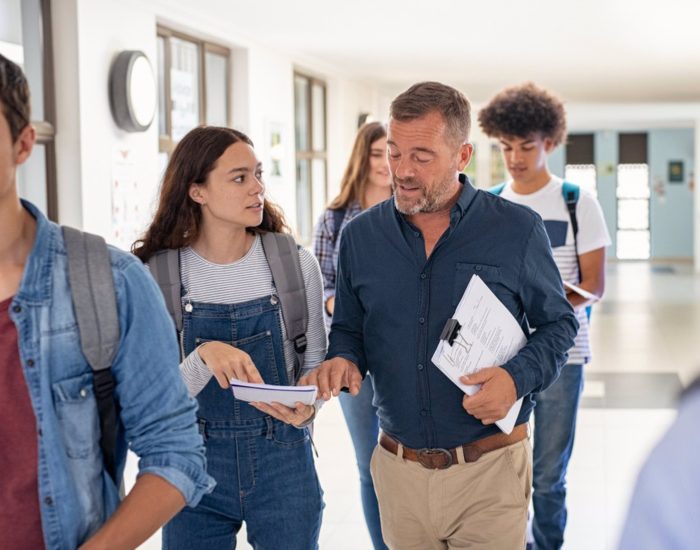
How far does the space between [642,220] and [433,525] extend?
2311 cm

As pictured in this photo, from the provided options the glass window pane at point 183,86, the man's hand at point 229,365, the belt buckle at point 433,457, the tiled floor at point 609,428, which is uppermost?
the glass window pane at point 183,86

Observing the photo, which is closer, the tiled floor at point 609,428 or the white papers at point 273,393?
the white papers at point 273,393

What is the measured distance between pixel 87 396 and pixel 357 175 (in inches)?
95.6

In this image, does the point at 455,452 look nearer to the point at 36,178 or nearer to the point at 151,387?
the point at 151,387

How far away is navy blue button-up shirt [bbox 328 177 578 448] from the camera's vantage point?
2287 mm

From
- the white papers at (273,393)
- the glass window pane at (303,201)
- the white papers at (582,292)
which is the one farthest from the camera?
the glass window pane at (303,201)

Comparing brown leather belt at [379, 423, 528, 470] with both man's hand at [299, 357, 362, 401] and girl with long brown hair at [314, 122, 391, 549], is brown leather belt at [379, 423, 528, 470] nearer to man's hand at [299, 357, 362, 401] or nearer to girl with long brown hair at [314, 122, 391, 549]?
man's hand at [299, 357, 362, 401]

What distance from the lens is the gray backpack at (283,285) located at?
234 centimetres

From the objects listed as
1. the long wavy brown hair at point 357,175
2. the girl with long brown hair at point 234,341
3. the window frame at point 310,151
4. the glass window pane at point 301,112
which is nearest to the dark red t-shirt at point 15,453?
the girl with long brown hair at point 234,341

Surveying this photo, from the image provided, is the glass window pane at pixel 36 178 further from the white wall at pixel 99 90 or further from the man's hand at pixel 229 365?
the man's hand at pixel 229 365

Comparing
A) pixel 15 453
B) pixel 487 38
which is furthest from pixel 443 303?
pixel 487 38

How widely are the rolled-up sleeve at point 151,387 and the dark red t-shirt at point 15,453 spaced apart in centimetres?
13

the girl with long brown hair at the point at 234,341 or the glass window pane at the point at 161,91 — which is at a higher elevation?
the glass window pane at the point at 161,91

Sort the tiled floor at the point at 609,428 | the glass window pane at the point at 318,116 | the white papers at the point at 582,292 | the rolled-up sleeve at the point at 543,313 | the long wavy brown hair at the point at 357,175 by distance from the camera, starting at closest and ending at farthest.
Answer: the rolled-up sleeve at the point at 543,313 < the white papers at the point at 582,292 < the long wavy brown hair at the point at 357,175 < the tiled floor at the point at 609,428 < the glass window pane at the point at 318,116
